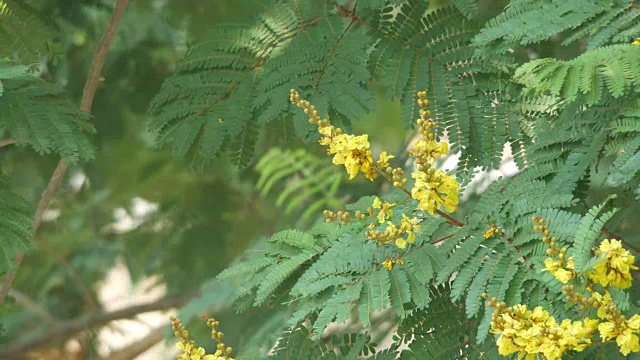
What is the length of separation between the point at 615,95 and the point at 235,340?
1.85 metres

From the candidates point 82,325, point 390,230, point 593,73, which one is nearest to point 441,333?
point 390,230

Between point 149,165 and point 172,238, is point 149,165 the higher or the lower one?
the higher one

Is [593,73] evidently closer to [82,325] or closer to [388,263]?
[388,263]

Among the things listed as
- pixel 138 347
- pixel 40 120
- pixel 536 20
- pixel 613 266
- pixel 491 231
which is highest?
pixel 138 347

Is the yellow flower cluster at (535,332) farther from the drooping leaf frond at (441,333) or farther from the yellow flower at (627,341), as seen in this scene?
the drooping leaf frond at (441,333)

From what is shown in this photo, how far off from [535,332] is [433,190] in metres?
0.30

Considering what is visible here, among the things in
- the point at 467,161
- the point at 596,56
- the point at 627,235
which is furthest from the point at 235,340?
the point at 596,56

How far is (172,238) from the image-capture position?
3.74 meters

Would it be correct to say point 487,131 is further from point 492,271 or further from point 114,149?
point 114,149

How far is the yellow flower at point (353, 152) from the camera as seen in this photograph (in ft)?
5.50

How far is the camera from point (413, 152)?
1651 mm

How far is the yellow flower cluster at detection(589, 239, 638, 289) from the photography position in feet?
5.16

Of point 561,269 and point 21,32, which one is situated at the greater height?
point 21,32

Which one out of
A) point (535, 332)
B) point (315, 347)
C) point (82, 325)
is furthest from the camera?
point (82, 325)
